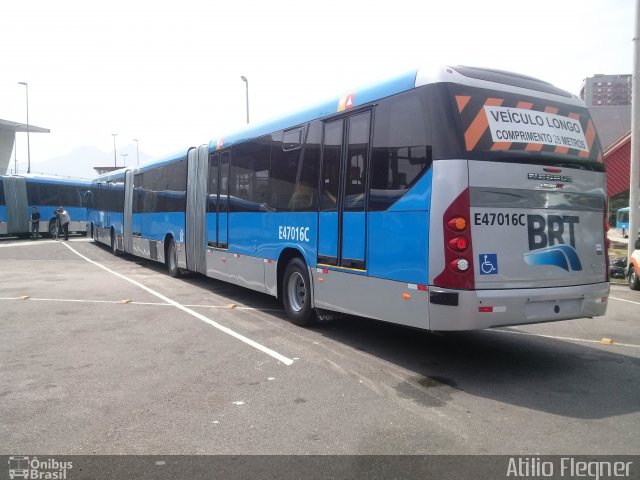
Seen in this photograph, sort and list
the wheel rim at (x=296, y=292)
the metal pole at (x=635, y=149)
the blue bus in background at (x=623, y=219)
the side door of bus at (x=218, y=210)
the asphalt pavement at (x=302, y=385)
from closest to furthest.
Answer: the asphalt pavement at (x=302, y=385)
the wheel rim at (x=296, y=292)
the side door of bus at (x=218, y=210)
the metal pole at (x=635, y=149)
the blue bus in background at (x=623, y=219)

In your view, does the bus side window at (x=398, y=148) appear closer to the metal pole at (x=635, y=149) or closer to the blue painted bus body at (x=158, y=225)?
the blue painted bus body at (x=158, y=225)

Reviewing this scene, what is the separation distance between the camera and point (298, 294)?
331 inches

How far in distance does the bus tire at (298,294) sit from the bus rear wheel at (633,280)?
923 centimetres

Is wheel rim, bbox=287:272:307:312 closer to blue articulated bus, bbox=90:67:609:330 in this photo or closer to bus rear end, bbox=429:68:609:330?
blue articulated bus, bbox=90:67:609:330

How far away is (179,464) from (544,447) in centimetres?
271

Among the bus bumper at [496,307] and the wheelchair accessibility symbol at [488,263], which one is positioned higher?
the wheelchair accessibility symbol at [488,263]

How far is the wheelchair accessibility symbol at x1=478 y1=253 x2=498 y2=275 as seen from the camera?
214 inches

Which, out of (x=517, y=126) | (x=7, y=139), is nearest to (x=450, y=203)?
(x=517, y=126)

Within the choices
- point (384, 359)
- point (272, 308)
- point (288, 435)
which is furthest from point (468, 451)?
point (272, 308)

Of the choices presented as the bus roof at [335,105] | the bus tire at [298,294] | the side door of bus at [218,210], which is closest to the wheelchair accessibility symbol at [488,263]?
the bus roof at [335,105]

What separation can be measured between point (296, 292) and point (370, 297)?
224 centimetres

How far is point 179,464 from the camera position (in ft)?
12.3

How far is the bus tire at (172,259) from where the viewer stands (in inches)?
565

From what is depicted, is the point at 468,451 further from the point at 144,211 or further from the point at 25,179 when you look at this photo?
the point at 25,179
